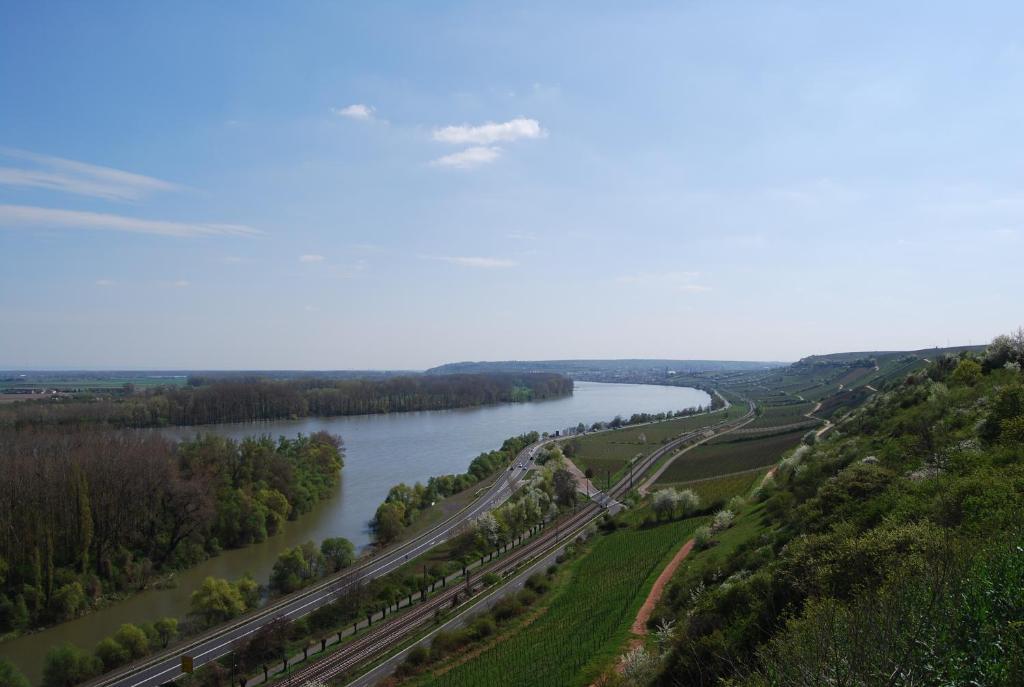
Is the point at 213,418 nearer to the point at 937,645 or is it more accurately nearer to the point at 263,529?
the point at 263,529

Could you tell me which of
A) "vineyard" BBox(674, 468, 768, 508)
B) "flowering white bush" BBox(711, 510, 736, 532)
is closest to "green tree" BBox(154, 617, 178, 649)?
"flowering white bush" BBox(711, 510, 736, 532)

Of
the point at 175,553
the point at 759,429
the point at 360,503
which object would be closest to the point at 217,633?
the point at 175,553

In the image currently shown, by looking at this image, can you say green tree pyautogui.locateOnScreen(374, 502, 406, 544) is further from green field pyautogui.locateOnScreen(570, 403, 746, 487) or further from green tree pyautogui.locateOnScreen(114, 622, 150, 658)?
green field pyautogui.locateOnScreen(570, 403, 746, 487)

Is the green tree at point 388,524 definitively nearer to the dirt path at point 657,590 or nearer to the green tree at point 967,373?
the dirt path at point 657,590

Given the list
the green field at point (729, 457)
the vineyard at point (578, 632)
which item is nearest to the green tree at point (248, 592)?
the vineyard at point (578, 632)

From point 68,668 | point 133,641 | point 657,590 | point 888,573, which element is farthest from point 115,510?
point 888,573
